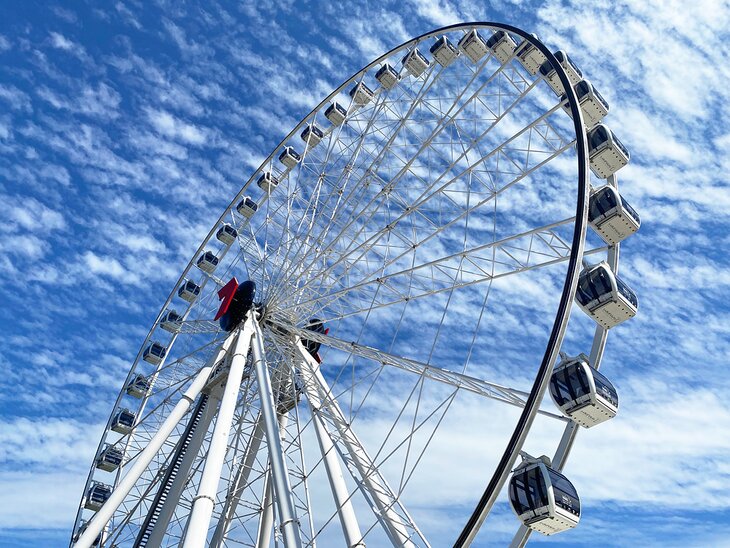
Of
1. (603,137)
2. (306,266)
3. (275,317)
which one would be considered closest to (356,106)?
(306,266)

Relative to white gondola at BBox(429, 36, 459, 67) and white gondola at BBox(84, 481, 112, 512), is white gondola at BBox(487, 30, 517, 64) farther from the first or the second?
white gondola at BBox(84, 481, 112, 512)

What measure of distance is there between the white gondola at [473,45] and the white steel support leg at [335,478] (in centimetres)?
1010

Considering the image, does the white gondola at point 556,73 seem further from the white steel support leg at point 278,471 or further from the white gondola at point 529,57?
the white steel support leg at point 278,471

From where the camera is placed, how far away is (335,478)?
12922 millimetres

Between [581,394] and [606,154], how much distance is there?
233 inches

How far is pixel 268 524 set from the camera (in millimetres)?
16641

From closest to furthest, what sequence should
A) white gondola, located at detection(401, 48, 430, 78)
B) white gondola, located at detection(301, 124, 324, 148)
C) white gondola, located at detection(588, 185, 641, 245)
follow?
white gondola, located at detection(588, 185, 641, 245), white gondola, located at detection(401, 48, 430, 78), white gondola, located at detection(301, 124, 324, 148)

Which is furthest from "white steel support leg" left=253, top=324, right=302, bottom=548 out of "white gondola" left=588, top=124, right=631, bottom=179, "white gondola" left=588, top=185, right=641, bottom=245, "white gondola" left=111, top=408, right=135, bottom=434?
"white gondola" left=111, top=408, right=135, bottom=434

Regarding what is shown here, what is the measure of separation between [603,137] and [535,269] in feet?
10.6

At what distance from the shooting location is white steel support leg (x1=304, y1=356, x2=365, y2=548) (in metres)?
11.7

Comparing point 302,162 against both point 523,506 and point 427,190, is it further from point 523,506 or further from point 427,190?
point 523,506

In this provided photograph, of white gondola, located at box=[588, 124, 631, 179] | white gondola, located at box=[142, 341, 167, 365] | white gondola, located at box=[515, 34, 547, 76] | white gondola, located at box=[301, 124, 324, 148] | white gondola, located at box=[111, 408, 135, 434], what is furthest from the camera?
white gondola, located at box=[142, 341, 167, 365]

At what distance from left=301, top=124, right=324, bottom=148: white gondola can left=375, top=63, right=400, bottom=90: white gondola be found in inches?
131

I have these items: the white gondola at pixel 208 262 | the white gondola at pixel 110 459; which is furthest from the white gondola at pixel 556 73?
the white gondola at pixel 110 459
